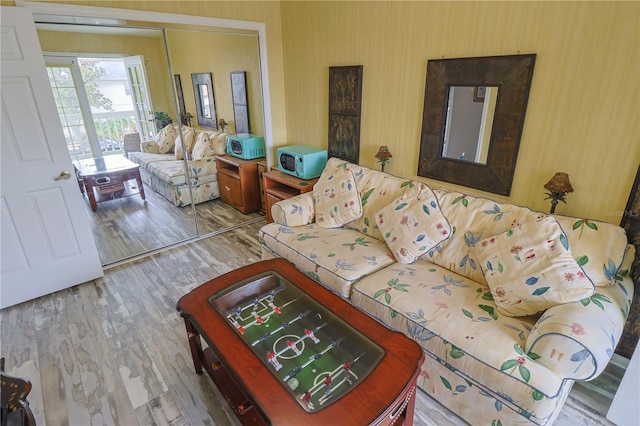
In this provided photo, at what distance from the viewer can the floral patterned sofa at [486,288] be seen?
1344 millimetres

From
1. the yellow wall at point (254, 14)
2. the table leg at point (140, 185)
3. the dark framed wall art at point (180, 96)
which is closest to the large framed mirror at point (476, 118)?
the yellow wall at point (254, 14)

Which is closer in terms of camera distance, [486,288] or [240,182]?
[486,288]

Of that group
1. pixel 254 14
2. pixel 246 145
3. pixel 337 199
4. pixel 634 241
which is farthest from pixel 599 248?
pixel 254 14

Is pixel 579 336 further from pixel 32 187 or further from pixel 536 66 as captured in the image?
pixel 32 187

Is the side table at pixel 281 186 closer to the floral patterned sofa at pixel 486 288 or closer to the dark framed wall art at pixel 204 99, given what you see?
the floral patterned sofa at pixel 486 288

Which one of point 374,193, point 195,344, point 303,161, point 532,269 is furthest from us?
point 303,161

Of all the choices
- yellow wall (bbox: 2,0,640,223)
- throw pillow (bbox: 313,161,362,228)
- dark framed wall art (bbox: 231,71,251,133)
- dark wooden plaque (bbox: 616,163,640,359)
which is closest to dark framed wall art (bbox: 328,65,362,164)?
yellow wall (bbox: 2,0,640,223)

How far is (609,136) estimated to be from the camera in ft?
5.62

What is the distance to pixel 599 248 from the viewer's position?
1.64m

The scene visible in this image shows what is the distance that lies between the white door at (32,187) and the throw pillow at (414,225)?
2.47 meters

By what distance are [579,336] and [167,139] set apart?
3629mm

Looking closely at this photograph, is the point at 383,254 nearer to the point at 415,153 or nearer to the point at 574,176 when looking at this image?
the point at 415,153

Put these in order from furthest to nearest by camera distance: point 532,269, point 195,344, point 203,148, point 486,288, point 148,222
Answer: point 203,148 < point 148,222 < point 486,288 < point 195,344 < point 532,269

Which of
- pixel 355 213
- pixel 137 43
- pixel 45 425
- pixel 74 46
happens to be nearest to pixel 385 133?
pixel 355 213
